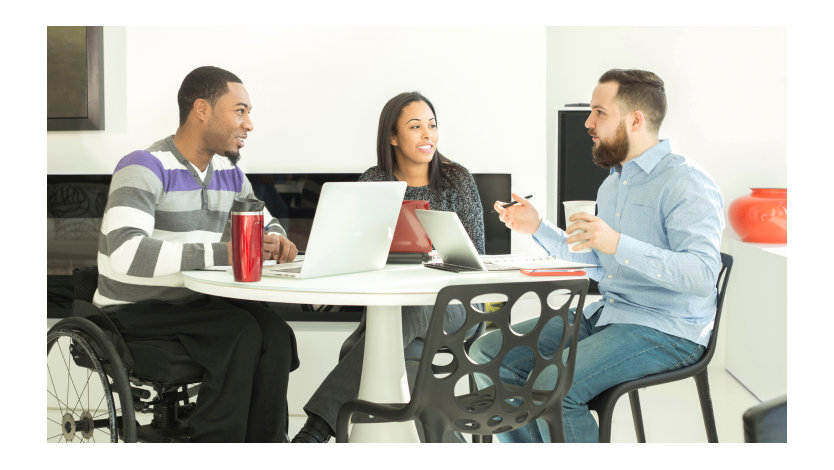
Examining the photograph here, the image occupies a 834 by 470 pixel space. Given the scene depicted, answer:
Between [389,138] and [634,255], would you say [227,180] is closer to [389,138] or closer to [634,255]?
[389,138]

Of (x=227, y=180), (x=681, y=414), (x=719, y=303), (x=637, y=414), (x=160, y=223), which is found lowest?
(x=681, y=414)

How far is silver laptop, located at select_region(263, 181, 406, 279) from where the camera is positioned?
164 centimetres

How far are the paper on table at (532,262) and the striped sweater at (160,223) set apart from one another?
2.32ft

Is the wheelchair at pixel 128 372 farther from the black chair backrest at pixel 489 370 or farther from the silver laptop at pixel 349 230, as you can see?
the black chair backrest at pixel 489 370

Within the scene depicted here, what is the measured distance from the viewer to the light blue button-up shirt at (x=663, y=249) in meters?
1.75

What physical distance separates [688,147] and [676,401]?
1422 mm

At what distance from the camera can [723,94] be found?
155 inches

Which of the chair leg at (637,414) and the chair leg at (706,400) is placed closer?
the chair leg at (706,400)

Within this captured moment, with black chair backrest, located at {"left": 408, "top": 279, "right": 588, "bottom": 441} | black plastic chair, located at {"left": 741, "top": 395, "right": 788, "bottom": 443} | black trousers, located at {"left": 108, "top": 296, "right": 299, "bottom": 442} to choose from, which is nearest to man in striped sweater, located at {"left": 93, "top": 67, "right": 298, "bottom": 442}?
black trousers, located at {"left": 108, "top": 296, "right": 299, "bottom": 442}

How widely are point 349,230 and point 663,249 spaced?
75cm

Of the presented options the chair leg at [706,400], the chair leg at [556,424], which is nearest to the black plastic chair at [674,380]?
the chair leg at [706,400]

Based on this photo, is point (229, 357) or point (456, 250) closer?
point (456, 250)

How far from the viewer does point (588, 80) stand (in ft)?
13.2

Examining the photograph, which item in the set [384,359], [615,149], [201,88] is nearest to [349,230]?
[384,359]
